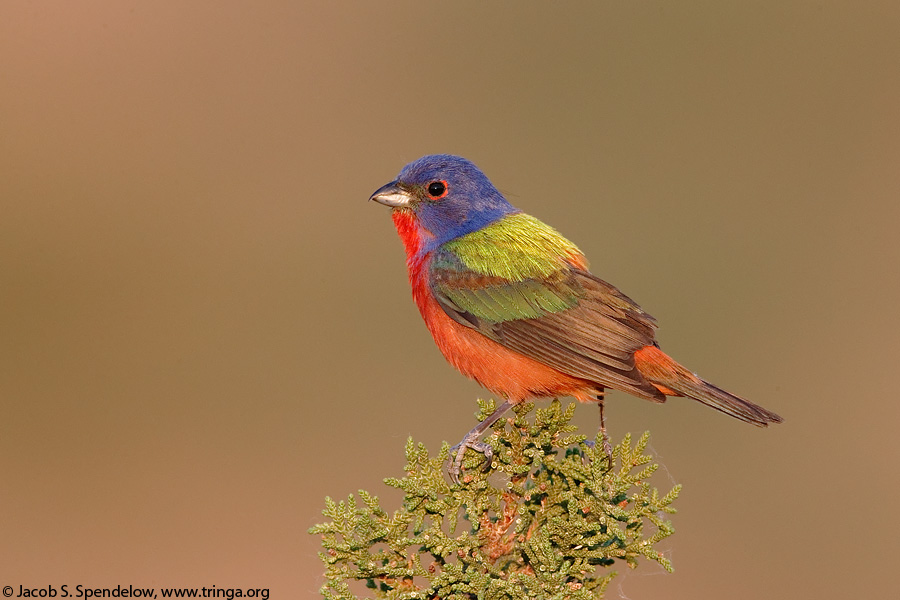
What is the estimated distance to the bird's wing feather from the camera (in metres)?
4.85

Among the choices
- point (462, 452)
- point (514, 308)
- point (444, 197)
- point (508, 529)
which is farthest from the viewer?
point (444, 197)

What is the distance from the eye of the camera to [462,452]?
434 cm

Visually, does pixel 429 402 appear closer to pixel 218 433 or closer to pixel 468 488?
pixel 218 433

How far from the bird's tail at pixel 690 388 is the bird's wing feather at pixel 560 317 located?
0.11 metres

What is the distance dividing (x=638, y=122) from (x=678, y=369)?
948cm

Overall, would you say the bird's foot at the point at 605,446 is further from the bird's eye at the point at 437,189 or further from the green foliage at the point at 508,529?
the bird's eye at the point at 437,189

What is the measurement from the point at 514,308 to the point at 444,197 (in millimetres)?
1013

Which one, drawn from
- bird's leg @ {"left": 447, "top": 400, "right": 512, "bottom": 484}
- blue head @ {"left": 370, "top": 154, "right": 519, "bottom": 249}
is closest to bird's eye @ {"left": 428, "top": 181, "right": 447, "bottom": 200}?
blue head @ {"left": 370, "top": 154, "right": 519, "bottom": 249}

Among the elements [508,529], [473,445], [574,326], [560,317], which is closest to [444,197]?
[560,317]

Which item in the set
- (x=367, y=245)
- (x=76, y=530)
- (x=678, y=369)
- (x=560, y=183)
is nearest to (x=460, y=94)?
(x=560, y=183)

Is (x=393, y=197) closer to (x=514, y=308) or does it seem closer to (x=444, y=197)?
(x=444, y=197)

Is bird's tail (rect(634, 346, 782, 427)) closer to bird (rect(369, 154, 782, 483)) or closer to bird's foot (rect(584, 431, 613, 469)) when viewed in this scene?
bird (rect(369, 154, 782, 483))

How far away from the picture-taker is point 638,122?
1379 cm

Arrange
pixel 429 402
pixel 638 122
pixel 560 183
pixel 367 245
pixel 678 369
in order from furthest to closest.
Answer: pixel 638 122 < pixel 560 183 < pixel 367 245 < pixel 429 402 < pixel 678 369
